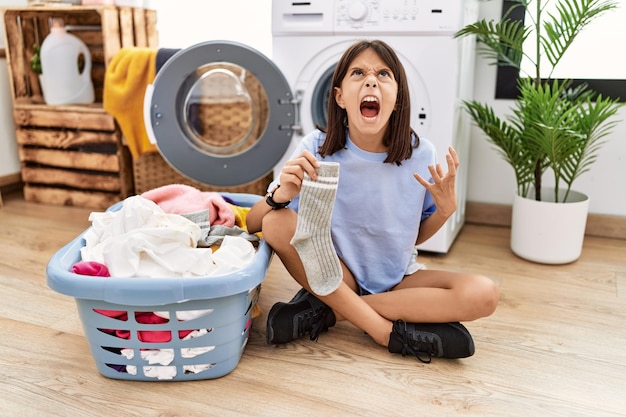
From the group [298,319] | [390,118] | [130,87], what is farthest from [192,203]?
[130,87]

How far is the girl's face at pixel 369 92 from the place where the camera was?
3.99ft

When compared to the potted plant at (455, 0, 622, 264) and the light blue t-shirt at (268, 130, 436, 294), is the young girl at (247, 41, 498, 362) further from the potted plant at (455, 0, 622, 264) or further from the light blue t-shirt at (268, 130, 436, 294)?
the potted plant at (455, 0, 622, 264)

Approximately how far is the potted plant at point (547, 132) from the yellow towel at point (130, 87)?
1116mm

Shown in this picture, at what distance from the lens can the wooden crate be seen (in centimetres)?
228

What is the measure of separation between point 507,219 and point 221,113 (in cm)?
116

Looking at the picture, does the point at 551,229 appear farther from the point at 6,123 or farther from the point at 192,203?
the point at 6,123

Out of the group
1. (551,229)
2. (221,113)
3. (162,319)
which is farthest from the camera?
(221,113)

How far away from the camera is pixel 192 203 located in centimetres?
148

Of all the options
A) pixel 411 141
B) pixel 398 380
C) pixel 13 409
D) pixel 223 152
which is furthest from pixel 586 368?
pixel 223 152

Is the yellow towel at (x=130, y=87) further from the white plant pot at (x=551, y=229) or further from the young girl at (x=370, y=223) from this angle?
the white plant pot at (x=551, y=229)

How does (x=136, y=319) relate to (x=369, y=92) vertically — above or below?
below

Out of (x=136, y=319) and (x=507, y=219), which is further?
(x=507, y=219)

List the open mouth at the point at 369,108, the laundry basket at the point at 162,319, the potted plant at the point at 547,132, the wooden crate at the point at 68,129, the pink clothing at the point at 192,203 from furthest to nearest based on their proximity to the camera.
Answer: the wooden crate at the point at 68,129, the potted plant at the point at 547,132, the pink clothing at the point at 192,203, the open mouth at the point at 369,108, the laundry basket at the point at 162,319

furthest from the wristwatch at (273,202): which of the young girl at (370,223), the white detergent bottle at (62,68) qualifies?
the white detergent bottle at (62,68)
